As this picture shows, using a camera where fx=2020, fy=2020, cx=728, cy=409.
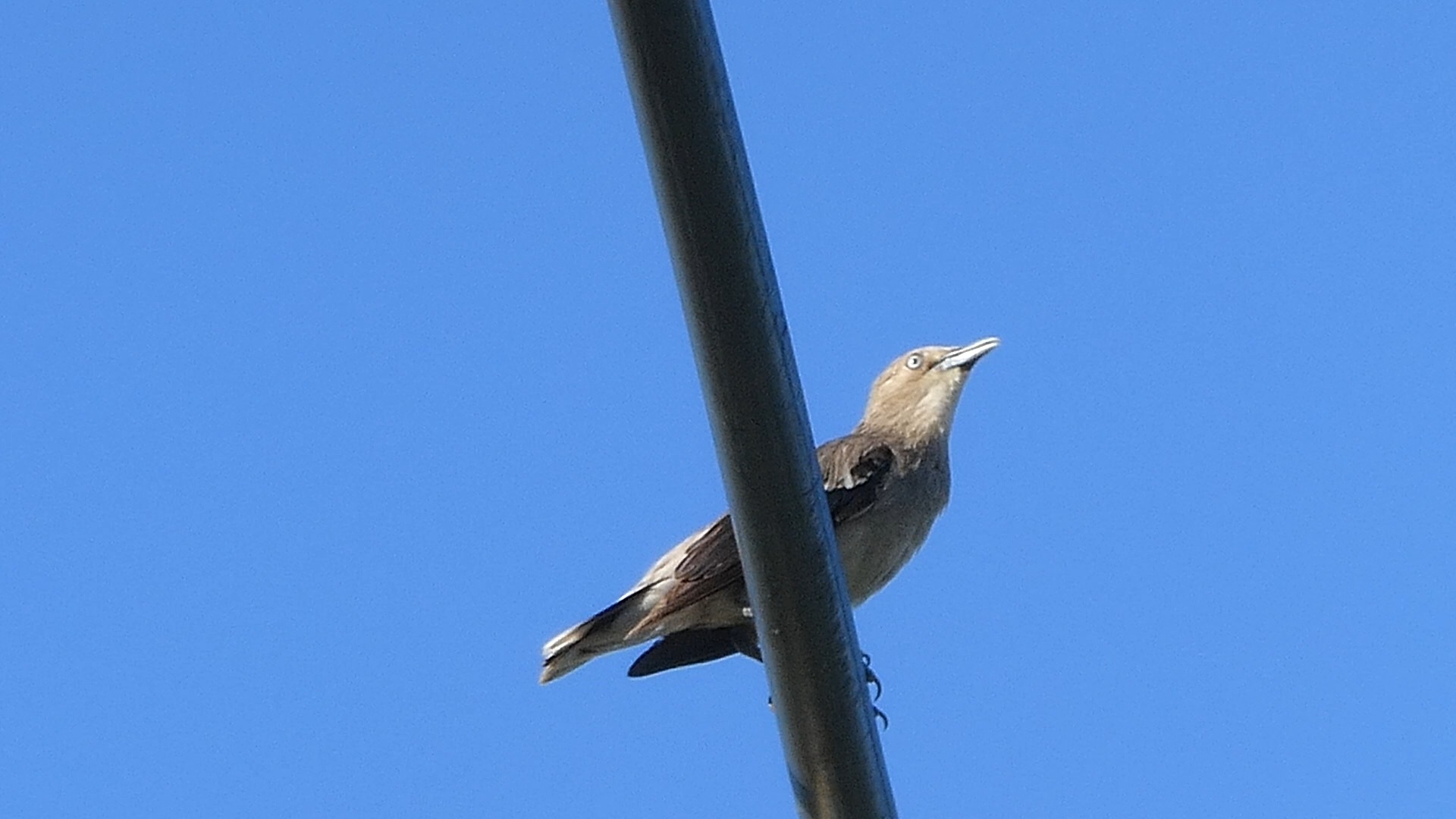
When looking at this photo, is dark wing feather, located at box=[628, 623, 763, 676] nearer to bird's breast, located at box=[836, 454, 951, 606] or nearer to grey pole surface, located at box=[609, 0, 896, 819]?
bird's breast, located at box=[836, 454, 951, 606]

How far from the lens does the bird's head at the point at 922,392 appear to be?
827 cm

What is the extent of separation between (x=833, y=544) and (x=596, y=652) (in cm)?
385

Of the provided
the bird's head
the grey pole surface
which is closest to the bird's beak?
the bird's head

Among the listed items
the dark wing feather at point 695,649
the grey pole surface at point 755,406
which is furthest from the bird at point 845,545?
the grey pole surface at point 755,406

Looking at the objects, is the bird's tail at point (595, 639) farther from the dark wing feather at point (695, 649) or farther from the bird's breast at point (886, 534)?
the bird's breast at point (886, 534)

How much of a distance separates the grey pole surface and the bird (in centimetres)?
270

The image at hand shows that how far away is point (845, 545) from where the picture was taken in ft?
24.0

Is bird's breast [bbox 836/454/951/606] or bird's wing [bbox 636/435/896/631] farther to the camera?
bird's breast [bbox 836/454/951/606]

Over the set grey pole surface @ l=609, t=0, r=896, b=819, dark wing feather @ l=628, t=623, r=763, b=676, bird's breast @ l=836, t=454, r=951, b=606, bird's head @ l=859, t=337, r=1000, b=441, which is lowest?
grey pole surface @ l=609, t=0, r=896, b=819

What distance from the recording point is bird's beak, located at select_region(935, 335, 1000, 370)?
8.71 meters

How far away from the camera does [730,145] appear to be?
110 inches

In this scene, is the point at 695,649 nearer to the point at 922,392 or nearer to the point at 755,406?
the point at 922,392

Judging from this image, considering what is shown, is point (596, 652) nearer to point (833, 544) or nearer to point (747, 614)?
point (747, 614)

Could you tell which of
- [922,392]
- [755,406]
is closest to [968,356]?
[922,392]
